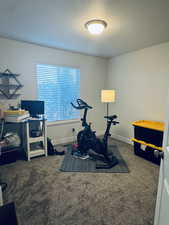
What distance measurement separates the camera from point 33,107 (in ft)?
9.55

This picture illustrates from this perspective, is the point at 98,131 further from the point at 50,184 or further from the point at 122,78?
Result: the point at 50,184

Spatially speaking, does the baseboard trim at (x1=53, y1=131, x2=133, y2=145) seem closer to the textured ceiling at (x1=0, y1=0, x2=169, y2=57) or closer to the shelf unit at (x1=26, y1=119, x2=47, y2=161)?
the shelf unit at (x1=26, y1=119, x2=47, y2=161)

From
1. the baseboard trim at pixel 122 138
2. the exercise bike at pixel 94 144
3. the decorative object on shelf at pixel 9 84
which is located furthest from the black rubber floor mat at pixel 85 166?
the decorative object on shelf at pixel 9 84

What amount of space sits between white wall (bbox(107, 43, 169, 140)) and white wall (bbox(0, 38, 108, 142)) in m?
0.45

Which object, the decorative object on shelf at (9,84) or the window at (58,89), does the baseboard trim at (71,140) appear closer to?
the window at (58,89)

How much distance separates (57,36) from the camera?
2547mm

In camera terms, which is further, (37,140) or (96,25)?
(37,140)

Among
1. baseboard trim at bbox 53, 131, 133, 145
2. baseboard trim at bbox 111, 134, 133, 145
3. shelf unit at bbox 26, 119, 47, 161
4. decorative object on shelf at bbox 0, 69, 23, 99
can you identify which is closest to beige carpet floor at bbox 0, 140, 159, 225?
shelf unit at bbox 26, 119, 47, 161

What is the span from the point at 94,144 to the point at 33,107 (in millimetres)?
1540

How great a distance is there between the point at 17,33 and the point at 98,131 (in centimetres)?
330

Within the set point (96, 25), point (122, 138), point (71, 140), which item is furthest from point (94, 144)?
point (96, 25)

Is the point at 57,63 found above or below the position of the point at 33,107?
above

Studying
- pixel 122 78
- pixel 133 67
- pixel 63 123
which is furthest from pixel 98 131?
pixel 133 67

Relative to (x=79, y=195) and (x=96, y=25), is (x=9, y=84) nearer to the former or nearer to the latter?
(x=96, y=25)
